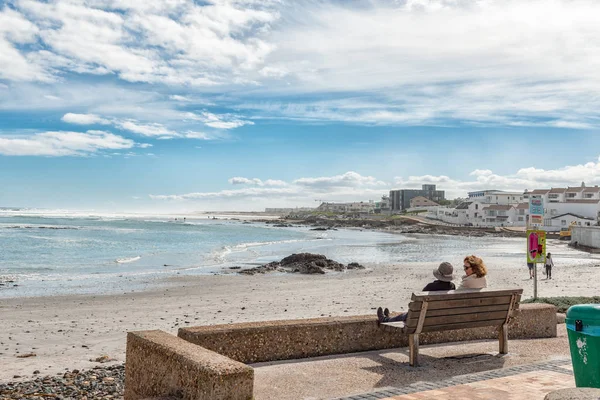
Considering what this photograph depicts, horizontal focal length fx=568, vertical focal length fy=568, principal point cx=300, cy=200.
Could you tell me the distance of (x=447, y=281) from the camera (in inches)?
271

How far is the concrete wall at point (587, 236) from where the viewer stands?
154 ft

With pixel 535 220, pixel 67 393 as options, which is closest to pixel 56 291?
pixel 67 393

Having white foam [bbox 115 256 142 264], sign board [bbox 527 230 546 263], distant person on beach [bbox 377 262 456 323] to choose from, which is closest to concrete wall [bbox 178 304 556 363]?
distant person on beach [bbox 377 262 456 323]

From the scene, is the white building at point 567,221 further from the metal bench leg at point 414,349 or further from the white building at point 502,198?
the metal bench leg at point 414,349

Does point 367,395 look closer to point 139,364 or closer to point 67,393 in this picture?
point 139,364

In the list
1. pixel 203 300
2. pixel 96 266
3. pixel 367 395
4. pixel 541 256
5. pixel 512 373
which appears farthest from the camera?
pixel 96 266

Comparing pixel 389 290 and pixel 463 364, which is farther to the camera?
pixel 389 290

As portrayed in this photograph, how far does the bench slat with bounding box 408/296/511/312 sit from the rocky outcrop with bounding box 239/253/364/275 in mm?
21472

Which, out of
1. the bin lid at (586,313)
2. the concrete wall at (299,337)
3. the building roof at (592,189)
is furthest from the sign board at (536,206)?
the building roof at (592,189)

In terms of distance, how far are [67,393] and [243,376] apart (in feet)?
13.0

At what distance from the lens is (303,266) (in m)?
29.1

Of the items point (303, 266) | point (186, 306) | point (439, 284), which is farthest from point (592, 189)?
point (439, 284)

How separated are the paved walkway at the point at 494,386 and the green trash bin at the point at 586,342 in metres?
→ 0.82

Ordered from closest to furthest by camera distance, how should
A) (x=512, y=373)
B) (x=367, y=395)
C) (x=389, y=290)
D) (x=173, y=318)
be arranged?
(x=367, y=395), (x=512, y=373), (x=173, y=318), (x=389, y=290)
